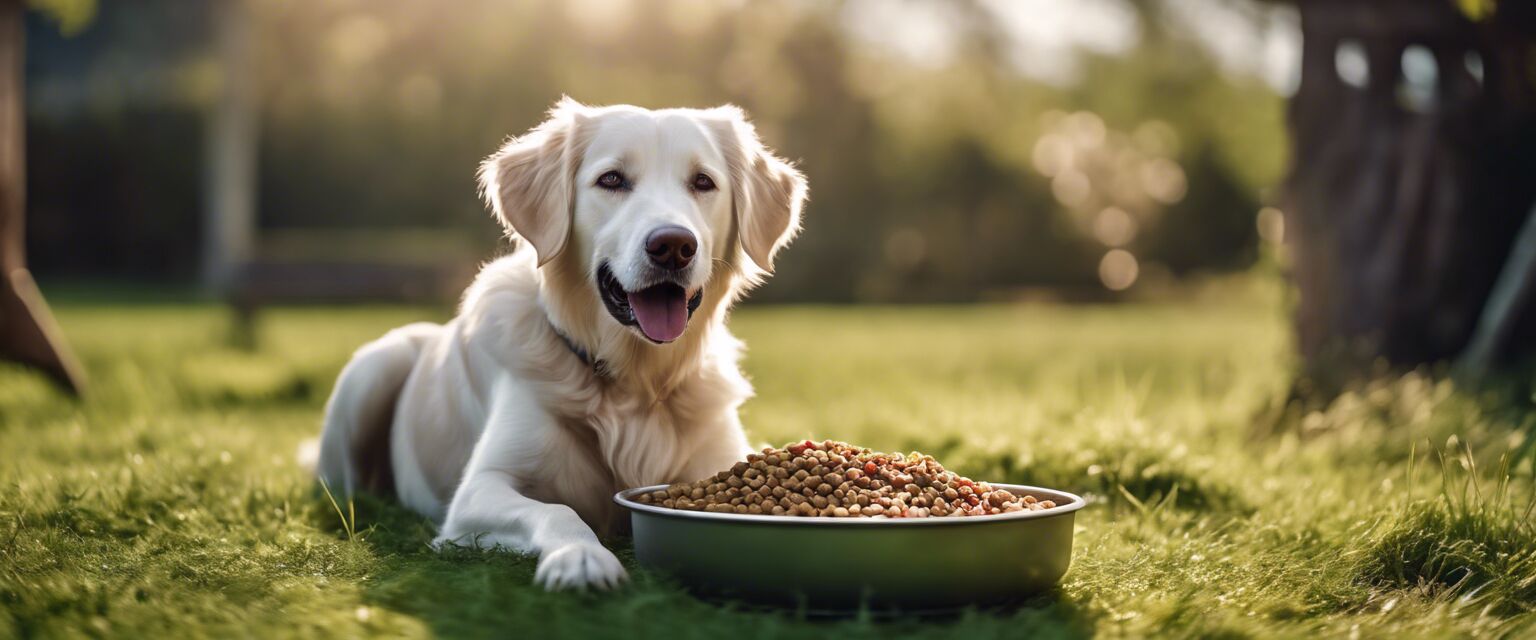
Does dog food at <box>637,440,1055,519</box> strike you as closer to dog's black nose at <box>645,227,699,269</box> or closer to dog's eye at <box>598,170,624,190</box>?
dog's black nose at <box>645,227,699,269</box>

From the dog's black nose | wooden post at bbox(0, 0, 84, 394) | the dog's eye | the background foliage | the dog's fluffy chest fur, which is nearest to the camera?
the dog's black nose

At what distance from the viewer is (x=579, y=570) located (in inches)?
104

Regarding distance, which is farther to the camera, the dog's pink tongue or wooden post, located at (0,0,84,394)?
wooden post, located at (0,0,84,394)

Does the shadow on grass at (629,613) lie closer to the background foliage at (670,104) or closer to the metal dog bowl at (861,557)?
the metal dog bowl at (861,557)

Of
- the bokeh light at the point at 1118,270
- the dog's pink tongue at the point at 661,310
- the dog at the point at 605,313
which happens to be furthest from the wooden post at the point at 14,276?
the bokeh light at the point at 1118,270

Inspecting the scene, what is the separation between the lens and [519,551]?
3.02 m

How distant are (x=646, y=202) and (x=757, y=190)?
1.55 feet

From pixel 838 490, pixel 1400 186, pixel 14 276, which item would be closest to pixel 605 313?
pixel 838 490

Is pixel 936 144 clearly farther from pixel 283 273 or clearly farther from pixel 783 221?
pixel 783 221

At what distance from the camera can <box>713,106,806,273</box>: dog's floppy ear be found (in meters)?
3.42

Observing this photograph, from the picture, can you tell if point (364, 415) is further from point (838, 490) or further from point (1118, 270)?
point (1118, 270)

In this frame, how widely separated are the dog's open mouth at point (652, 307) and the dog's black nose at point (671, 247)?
90mm

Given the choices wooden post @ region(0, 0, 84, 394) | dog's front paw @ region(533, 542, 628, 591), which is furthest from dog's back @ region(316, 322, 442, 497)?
wooden post @ region(0, 0, 84, 394)

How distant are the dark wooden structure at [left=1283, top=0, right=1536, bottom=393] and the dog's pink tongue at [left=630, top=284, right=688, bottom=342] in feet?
15.2
